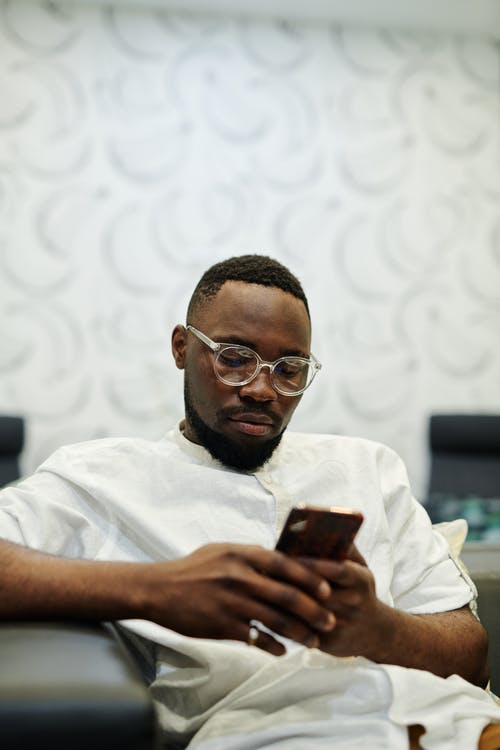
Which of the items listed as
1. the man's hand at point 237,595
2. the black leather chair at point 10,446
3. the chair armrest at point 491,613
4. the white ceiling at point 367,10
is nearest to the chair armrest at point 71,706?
the man's hand at point 237,595

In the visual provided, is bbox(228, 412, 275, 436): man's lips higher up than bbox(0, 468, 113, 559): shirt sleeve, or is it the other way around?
bbox(228, 412, 275, 436): man's lips

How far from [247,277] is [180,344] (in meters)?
0.18

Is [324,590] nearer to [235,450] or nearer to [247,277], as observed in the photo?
[235,450]

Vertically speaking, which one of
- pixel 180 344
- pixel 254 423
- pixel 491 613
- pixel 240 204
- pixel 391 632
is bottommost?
pixel 491 613

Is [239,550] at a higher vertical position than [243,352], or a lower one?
lower

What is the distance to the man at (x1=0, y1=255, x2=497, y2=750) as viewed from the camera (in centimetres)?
88

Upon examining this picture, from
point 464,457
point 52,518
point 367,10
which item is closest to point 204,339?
point 52,518

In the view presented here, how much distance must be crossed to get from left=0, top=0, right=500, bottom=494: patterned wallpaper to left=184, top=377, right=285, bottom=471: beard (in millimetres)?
2281

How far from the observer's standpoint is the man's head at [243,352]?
1223 mm

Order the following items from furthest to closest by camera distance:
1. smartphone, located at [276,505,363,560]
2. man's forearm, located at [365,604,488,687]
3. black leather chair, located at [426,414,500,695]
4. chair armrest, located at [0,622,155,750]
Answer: black leather chair, located at [426,414,500,695]
man's forearm, located at [365,604,488,687]
smartphone, located at [276,505,363,560]
chair armrest, located at [0,622,155,750]

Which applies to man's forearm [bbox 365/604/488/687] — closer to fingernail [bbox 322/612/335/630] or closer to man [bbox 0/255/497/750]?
man [bbox 0/255/497/750]

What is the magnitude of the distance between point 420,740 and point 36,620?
1.63ft

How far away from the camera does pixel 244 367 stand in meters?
1.23

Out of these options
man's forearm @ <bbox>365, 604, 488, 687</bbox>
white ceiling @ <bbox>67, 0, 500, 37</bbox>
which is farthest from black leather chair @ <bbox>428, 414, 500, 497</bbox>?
man's forearm @ <bbox>365, 604, 488, 687</bbox>
